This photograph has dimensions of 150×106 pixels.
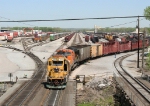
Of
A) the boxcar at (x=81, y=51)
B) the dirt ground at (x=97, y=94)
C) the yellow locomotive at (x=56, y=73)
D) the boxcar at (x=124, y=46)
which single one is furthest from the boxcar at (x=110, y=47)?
the yellow locomotive at (x=56, y=73)

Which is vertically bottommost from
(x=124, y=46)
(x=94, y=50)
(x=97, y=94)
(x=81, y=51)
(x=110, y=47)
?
(x=97, y=94)

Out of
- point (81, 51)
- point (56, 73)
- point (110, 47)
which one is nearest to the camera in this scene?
point (56, 73)

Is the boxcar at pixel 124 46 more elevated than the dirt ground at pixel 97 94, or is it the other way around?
the boxcar at pixel 124 46

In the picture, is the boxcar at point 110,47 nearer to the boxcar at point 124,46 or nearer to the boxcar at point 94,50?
the boxcar at point 124,46

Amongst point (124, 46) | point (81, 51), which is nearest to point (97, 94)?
point (81, 51)

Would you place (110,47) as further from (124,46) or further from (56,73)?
(56,73)

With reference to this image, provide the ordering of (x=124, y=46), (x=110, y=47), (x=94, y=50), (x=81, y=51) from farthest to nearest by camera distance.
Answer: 1. (x=124, y=46)
2. (x=110, y=47)
3. (x=94, y=50)
4. (x=81, y=51)

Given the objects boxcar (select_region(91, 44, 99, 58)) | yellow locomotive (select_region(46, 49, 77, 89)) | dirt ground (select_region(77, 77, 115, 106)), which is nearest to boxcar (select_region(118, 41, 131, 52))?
boxcar (select_region(91, 44, 99, 58))

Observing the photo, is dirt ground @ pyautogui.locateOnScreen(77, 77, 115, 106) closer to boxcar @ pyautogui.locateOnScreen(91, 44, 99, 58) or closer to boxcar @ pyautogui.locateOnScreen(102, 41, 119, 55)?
boxcar @ pyautogui.locateOnScreen(91, 44, 99, 58)

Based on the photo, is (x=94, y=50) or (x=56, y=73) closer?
(x=56, y=73)

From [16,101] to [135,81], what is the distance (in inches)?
755

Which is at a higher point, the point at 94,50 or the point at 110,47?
the point at 94,50

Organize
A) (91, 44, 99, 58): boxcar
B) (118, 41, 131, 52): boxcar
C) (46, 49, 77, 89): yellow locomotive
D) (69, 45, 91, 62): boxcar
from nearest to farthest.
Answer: (46, 49, 77, 89): yellow locomotive
(69, 45, 91, 62): boxcar
(91, 44, 99, 58): boxcar
(118, 41, 131, 52): boxcar

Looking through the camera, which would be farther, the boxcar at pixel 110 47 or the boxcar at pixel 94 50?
the boxcar at pixel 110 47
